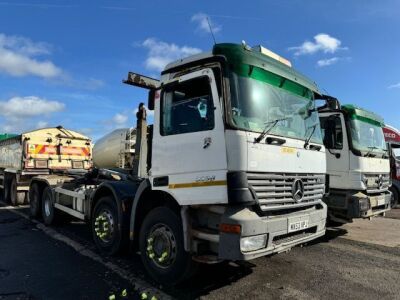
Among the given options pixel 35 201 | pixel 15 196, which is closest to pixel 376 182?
pixel 35 201

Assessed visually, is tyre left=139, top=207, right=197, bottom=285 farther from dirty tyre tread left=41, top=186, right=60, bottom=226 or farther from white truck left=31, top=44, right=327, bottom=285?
dirty tyre tread left=41, top=186, right=60, bottom=226

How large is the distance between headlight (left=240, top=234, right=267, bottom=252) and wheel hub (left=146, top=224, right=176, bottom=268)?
1.12 metres

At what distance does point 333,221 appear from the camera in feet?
29.5

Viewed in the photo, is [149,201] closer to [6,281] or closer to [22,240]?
[6,281]

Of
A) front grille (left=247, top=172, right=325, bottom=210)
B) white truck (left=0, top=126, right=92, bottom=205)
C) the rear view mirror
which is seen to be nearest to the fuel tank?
white truck (left=0, top=126, right=92, bottom=205)

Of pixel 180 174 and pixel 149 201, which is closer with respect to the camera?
pixel 180 174

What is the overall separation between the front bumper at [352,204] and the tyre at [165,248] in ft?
14.7

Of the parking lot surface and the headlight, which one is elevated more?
the headlight

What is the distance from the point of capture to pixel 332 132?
826cm

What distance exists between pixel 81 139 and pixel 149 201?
8.24 m

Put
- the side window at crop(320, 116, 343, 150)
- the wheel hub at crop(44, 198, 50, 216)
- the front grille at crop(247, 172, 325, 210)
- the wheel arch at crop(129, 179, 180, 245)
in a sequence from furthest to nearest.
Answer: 1. the wheel hub at crop(44, 198, 50, 216)
2. the side window at crop(320, 116, 343, 150)
3. the wheel arch at crop(129, 179, 180, 245)
4. the front grille at crop(247, 172, 325, 210)

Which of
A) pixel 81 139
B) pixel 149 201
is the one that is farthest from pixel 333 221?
pixel 81 139

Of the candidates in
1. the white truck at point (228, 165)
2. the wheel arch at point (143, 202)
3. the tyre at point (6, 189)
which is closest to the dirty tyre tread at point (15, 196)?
the tyre at point (6, 189)

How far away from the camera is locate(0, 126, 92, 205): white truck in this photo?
12.2 m
